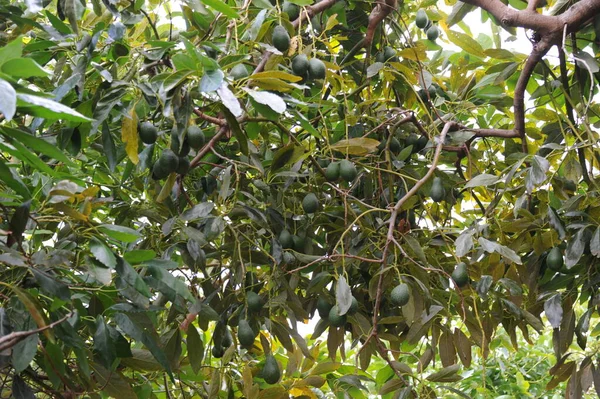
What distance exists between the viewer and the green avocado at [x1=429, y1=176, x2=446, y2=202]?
4.68 ft

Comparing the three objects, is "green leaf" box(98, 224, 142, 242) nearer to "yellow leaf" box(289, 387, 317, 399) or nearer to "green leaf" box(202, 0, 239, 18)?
"green leaf" box(202, 0, 239, 18)

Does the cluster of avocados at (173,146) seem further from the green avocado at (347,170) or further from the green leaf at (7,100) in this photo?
the green leaf at (7,100)

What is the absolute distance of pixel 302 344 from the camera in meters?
1.45

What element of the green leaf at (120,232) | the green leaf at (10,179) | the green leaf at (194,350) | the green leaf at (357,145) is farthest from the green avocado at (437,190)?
the green leaf at (10,179)

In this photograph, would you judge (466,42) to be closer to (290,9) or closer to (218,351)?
(290,9)

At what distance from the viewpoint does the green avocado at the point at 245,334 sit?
1274mm

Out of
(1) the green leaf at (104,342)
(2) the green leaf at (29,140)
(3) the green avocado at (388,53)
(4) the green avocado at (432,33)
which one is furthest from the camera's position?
(4) the green avocado at (432,33)

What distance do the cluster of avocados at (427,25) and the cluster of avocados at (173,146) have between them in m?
0.75

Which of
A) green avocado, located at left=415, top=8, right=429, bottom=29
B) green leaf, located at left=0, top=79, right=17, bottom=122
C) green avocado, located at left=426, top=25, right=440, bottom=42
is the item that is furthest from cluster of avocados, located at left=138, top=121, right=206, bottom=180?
green avocado, located at left=426, top=25, right=440, bottom=42

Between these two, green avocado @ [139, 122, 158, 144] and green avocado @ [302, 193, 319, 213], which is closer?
green avocado @ [139, 122, 158, 144]

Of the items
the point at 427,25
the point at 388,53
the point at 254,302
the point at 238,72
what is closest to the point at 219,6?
the point at 238,72

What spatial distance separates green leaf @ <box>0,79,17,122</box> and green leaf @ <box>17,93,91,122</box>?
3 centimetres

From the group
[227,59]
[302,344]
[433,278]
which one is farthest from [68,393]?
[433,278]

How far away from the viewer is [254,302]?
4.38ft
